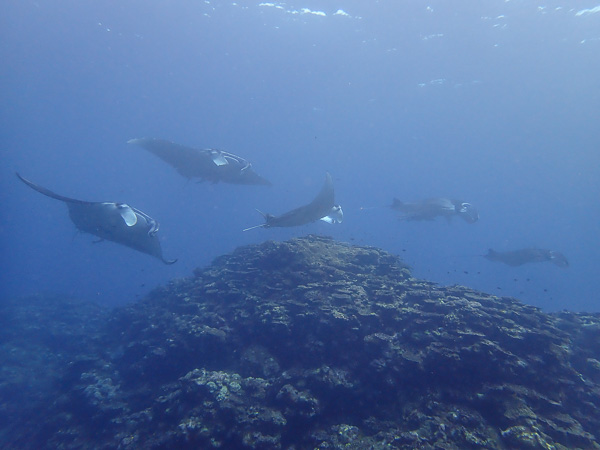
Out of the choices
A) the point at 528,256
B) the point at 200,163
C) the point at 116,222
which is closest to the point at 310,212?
the point at 116,222

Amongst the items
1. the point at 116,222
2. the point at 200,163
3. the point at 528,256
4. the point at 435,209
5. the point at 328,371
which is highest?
the point at 200,163

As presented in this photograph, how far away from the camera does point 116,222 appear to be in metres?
10.1

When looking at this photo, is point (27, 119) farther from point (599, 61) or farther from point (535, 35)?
point (599, 61)

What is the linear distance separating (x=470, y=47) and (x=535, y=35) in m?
5.69

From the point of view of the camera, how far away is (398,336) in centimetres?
821

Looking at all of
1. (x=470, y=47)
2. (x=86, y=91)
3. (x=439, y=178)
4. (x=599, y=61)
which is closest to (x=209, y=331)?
(x=470, y=47)

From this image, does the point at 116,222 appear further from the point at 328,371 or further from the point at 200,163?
the point at 328,371

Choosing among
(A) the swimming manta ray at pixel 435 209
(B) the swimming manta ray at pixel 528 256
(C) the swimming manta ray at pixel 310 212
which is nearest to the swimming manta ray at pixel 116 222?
(C) the swimming manta ray at pixel 310 212

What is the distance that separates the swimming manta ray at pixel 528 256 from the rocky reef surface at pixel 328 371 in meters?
5.64

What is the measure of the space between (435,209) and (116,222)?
14.3 metres

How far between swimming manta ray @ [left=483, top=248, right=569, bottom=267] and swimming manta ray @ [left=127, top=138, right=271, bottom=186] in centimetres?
1324

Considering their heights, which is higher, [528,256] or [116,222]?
[116,222]

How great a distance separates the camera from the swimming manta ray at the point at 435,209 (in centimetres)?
1652

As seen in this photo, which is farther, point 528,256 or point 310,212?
point 528,256
